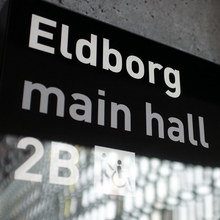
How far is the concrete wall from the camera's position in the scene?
4.23 ft

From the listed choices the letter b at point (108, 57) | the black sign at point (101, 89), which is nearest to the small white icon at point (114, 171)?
the black sign at point (101, 89)

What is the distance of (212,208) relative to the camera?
3.90 ft

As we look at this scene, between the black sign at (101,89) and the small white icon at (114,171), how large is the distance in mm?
25

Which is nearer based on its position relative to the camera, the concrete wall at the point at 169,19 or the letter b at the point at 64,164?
the letter b at the point at 64,164

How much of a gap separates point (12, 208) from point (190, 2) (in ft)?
3.76

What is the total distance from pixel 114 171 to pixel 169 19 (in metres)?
0.73

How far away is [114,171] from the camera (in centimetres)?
101

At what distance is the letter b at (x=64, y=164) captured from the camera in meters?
0.90

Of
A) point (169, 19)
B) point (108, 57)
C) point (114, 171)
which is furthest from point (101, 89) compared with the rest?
point (169, 19)

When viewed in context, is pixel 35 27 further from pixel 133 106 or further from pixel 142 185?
pixel 142 185

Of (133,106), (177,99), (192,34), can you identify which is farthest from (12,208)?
(192,34)

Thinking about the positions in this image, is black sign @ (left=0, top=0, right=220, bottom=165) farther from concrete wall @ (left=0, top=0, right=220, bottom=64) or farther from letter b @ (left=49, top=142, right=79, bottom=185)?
concrete wall @ (left=0, top=0, right=220, bottom=64)

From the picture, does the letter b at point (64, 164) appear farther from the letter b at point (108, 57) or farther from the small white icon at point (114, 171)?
the letter b at point (108, 57)

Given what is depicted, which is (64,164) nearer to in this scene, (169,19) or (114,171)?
(114,171)
